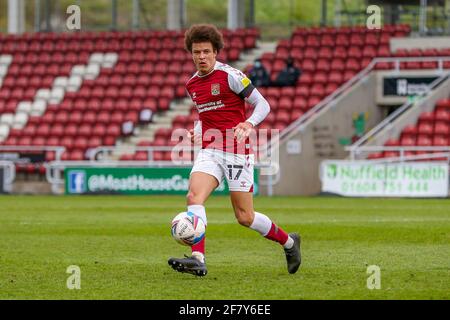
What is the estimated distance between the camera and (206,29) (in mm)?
10156

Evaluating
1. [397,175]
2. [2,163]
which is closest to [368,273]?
[397,175]

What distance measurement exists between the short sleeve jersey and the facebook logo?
64.4ft

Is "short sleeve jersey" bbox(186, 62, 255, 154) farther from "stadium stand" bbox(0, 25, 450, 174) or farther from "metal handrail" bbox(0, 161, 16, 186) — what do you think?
"metal handrail" bbox(0, 161, 16, 186)

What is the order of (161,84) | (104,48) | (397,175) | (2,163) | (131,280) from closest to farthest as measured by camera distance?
(131,280)
(397,175)
(2,163)
(161,84)
(104,48)

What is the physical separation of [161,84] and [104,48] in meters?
3.72

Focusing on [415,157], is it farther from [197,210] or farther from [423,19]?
[197,210]

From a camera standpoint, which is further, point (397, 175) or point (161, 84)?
point (161, 84)

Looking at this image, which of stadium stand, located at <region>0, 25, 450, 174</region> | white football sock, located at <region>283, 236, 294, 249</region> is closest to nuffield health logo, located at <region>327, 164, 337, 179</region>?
stadium stand, located at <region>0, 25, 450, 174</region>

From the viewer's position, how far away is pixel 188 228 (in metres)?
9.90

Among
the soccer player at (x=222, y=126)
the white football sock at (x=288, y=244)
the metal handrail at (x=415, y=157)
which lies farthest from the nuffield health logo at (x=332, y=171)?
the soccer player at (x=222, y=126)

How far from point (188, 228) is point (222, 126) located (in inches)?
42.8

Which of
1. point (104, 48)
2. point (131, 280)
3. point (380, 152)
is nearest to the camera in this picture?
point (131, 280)

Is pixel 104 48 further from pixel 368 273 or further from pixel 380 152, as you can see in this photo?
pixel 368 273

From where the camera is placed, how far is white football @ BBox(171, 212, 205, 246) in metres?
9.88
